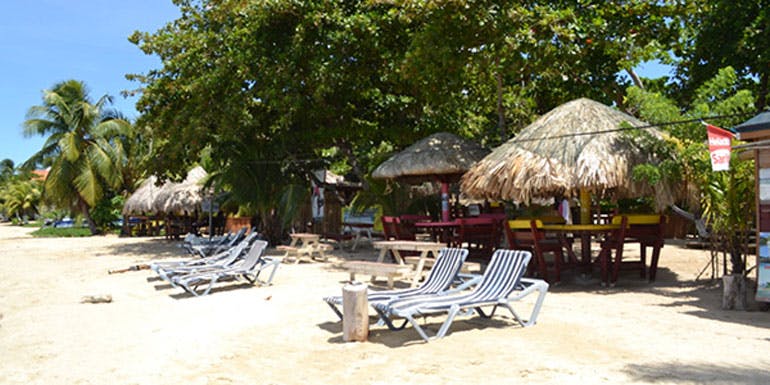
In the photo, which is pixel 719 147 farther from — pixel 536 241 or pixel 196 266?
pixel 196 266

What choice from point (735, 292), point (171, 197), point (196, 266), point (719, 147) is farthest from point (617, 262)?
point (171, 197)

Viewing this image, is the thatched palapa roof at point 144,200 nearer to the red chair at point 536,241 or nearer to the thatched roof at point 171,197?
the thatched roof at point 171,197

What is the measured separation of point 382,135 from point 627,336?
38.9 feet

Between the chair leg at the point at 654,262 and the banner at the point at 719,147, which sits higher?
the banner at the point at 719,147

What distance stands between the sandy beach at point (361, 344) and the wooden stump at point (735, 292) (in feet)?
0.76

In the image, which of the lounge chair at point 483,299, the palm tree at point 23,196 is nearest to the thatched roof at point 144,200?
the lounge chair at point 483,299

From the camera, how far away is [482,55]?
12.1m

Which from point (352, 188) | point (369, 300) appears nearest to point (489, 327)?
point (369, 300)

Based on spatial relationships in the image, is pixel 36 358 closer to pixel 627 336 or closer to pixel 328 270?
pixel 627 336

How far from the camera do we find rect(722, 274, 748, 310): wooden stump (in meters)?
6.95

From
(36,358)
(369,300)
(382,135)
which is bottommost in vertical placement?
(36,358)

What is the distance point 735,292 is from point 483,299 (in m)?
3.26

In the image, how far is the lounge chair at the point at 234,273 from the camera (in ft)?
29.1

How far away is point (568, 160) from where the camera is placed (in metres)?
9.36
